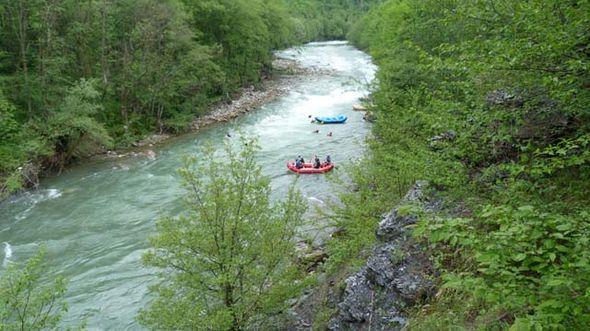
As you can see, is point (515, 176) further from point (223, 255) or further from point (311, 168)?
point (311, 168)

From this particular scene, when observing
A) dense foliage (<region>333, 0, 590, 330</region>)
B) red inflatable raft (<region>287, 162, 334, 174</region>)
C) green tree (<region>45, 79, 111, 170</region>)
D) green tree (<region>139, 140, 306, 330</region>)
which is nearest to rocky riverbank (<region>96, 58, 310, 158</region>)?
green tree (<region>45, 79, 111, 170</region>)

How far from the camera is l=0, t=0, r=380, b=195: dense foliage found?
22.8 m

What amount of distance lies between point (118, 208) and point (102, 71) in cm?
1350

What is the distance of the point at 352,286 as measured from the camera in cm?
859

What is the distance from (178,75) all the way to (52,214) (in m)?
16.1

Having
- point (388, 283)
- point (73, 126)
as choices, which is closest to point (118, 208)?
point (73, 126)

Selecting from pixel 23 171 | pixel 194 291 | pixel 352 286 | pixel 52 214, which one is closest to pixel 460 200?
pixel 352 286

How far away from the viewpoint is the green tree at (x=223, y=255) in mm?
8641

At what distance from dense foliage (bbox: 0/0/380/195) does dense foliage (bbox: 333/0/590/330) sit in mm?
18212

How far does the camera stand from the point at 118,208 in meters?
18.9

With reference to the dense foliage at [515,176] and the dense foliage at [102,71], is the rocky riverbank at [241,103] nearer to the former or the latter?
the dense foliage at [102,71]

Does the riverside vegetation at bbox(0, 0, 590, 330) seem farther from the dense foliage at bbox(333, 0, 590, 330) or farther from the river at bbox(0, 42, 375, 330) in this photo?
the river at bbox(0, 42, 375, 330)

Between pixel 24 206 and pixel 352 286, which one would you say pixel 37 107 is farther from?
pixel 352 286

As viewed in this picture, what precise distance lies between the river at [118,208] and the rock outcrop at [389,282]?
4.67 meters
